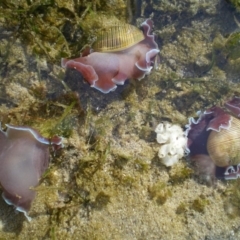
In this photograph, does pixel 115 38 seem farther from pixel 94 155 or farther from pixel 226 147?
pixel 226 147

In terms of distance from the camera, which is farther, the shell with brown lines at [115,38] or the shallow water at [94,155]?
the shell with brown lines at [115,38]

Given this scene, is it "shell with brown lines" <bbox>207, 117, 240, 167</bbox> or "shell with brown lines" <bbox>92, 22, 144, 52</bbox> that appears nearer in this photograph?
"shell with brown lines" <bbox>92, 22, 144, 52</bbox>

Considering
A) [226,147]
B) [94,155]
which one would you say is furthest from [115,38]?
[226,147]

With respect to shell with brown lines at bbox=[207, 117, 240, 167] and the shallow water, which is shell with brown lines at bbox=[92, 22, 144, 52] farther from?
shell with brown lines at bbox=[207, 117, 240, 167]

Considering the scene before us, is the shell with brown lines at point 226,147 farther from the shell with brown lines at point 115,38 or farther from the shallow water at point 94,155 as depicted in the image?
the shell with brown lines at point 115,38

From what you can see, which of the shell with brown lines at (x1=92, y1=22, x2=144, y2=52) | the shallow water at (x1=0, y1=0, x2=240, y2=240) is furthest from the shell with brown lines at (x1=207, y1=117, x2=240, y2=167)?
the shell with brown lines at (x1=92, y1=22, x2=144, y2=52)

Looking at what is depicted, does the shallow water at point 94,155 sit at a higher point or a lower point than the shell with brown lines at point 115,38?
lower

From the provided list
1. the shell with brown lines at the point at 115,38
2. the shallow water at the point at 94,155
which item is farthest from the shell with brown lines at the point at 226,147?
the shell with brown lines at the point at 115,38

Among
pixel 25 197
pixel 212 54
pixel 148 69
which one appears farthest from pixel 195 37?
pixel 25 197
